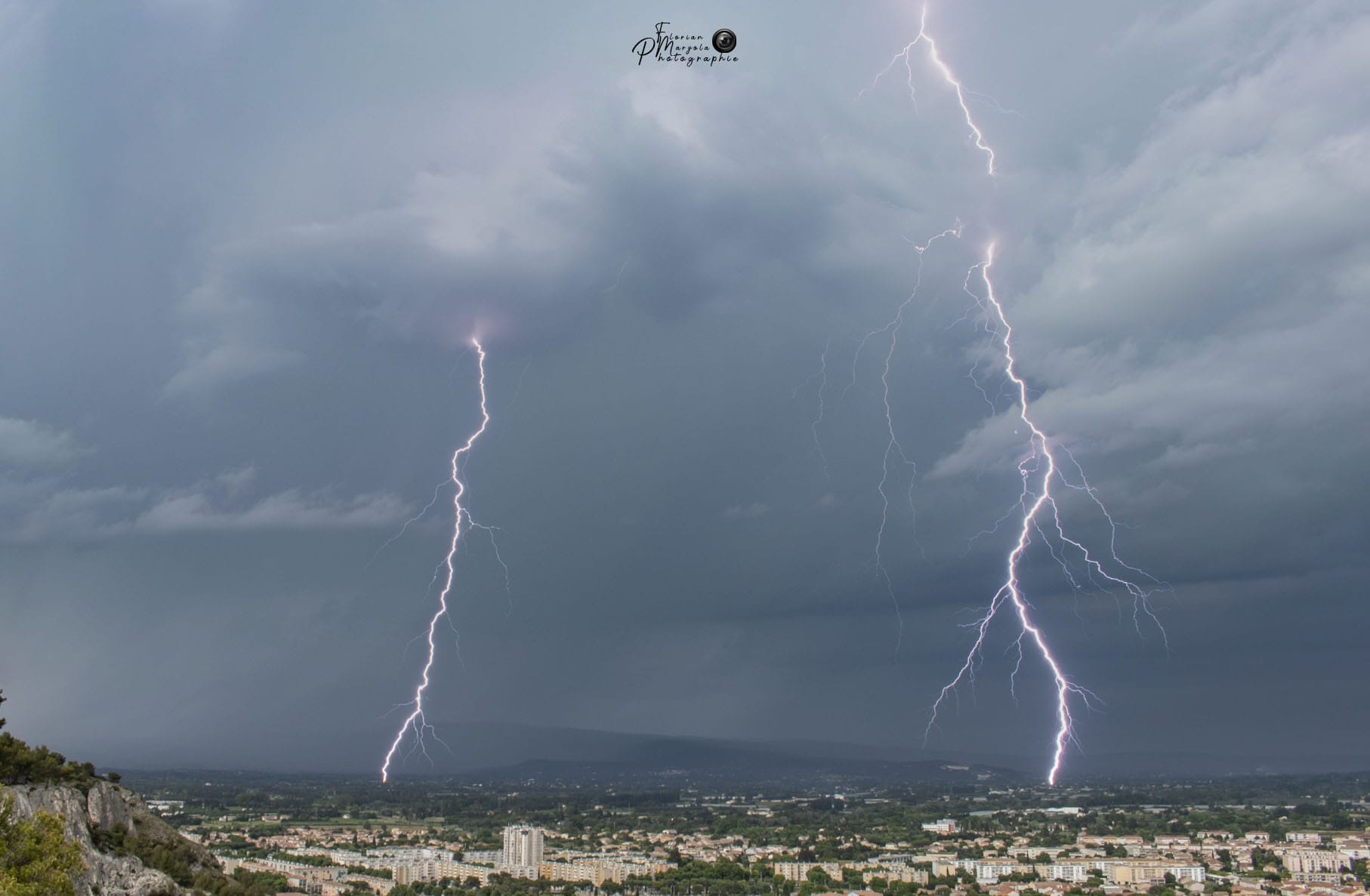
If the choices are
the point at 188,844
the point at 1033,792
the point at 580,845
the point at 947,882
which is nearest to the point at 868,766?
the point at 1033,792

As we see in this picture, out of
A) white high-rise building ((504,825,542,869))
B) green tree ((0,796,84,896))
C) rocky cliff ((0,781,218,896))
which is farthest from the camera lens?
white high-rise building ((504,825,542,869))

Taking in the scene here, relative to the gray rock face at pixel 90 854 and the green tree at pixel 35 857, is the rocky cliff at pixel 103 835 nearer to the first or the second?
the gray rock face at pixel 90 854

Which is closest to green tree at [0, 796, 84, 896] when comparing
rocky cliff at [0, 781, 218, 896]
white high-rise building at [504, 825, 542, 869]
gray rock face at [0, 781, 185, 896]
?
rocky cliff at [0, 781, 218, 896]

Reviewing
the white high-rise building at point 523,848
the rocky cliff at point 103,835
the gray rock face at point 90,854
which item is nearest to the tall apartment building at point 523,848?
the white high-rise building at point 523,848

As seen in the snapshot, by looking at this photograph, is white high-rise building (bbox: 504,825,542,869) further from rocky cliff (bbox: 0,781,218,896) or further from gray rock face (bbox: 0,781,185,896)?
gray rock face (bbox: 0,781,185,896)

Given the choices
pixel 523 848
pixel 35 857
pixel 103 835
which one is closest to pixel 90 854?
pixel 103 835
